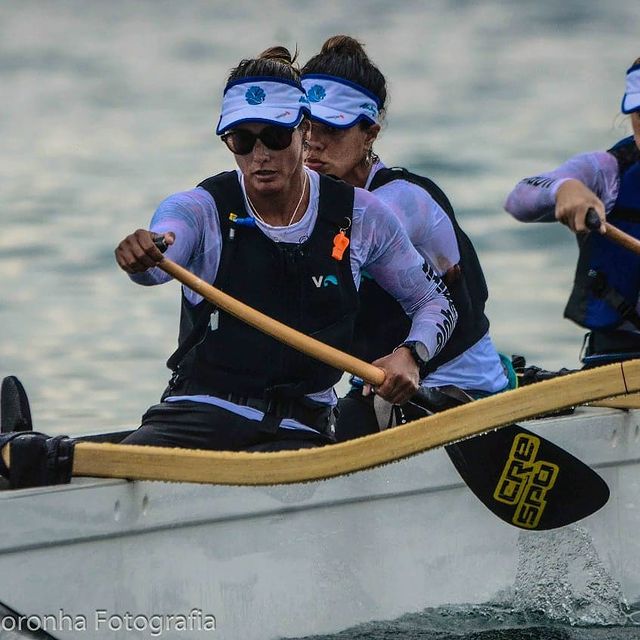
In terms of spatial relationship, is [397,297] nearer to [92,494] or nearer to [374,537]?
[374,537]

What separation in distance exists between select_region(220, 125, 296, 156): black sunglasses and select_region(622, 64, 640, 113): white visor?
1713mm

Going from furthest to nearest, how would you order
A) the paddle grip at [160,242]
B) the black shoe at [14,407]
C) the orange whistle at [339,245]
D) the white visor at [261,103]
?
1. the orange whistle at [339,245]
2. the white visor at [261,103]
3. the black shoe at [14,407]
4. the paddle grip at [160,242]

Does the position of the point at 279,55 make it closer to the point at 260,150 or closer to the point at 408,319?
the point at 260,150

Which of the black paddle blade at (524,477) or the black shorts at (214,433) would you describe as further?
the black paddle blade at (524,477)

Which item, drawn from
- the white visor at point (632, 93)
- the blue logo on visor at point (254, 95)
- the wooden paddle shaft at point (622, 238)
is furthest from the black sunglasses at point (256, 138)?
the white visor at point (632, 93)

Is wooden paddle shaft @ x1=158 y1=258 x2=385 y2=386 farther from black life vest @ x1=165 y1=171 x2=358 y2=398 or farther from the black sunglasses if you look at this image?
the black sunglasses

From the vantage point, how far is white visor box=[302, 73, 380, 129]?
6.36 meters

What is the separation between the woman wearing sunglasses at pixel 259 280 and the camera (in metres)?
5.39

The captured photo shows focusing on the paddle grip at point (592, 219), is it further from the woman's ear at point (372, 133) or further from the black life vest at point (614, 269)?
the woman's ear at point (372, 133)

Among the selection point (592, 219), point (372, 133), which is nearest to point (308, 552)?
point (592, 219)

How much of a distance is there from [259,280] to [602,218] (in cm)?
140

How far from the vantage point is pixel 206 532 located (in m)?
5.06

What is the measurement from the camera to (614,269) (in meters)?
6.70

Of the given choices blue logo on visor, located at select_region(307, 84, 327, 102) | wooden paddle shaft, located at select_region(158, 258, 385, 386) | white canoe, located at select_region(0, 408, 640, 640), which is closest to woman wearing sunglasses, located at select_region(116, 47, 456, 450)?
wooden paddle shaft, located at select_region(158, 258, 385, 386)
